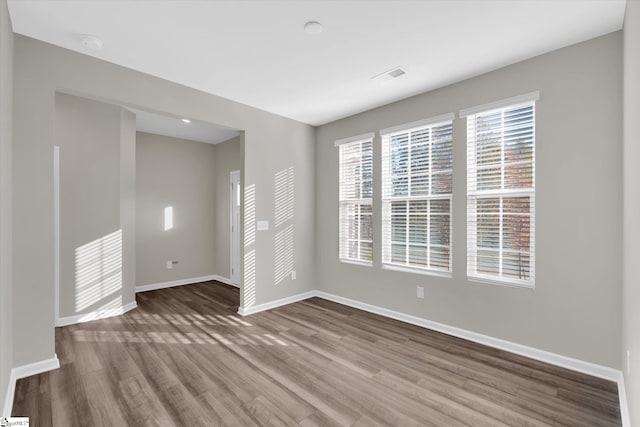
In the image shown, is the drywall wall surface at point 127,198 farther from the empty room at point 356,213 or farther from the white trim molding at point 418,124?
the white trim molding at point 418,124

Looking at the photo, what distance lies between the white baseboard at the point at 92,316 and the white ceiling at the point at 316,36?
118 inches

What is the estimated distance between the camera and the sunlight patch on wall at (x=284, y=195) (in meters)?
4.44

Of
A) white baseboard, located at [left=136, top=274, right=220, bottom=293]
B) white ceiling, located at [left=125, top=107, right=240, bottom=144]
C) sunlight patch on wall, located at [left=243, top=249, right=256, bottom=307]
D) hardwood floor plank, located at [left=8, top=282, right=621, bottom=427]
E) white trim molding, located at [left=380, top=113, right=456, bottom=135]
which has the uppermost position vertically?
white ceiling, located at [left=125, top=107, right=240, bottom=144]

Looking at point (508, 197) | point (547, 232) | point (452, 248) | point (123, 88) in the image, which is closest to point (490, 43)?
point (508, 197)

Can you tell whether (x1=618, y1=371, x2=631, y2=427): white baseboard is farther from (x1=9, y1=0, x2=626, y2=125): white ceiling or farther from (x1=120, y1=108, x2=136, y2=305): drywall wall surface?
(x1=120, y1=108, x2=136, y2=305): drywall wall surface

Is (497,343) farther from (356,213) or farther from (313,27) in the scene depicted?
(313,27)

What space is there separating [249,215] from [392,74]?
2.44 meters

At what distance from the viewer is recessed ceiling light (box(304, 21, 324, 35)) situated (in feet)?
7.53

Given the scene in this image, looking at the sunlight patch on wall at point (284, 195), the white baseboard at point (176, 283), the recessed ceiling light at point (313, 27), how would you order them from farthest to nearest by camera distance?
the white baseboard at point (176, 283) → the sunlight patch on wall at point (284, 195) → the recessed ceiling light at point (313, 27)

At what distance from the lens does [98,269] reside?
3.85 metres

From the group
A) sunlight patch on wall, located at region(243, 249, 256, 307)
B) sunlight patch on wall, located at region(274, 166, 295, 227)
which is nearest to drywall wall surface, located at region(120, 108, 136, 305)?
sunlight patch on wall, located at region(243, 249, 256, 307)

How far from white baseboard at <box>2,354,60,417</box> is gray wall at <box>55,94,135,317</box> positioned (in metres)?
1.23

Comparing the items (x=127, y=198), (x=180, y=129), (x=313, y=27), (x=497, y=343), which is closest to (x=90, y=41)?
(x=313, y=27)

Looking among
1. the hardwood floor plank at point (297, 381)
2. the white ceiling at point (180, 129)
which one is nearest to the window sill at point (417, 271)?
the hardwood floor plank at point (297, 381)
